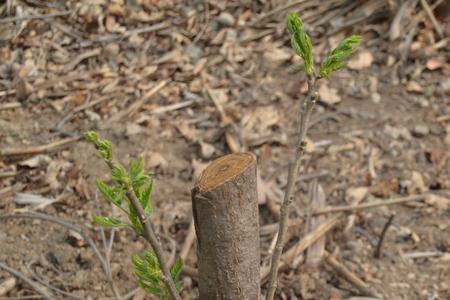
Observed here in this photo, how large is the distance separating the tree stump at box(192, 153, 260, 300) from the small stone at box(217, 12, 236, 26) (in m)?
2.37

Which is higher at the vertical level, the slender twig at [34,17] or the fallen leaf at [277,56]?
the slender twig at [34,17]

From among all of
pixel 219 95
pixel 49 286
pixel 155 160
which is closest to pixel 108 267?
pixel 49 286

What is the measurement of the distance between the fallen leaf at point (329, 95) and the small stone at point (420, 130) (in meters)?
0.42

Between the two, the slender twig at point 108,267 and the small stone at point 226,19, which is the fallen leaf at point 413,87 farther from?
the slender twig at point 108,267

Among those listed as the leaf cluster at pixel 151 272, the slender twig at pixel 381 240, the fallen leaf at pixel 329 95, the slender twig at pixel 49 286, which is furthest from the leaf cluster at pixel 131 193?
the fallen leaf at pixel 329 95

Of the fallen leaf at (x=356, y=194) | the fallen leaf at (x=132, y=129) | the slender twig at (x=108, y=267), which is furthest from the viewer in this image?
the fallen leaf at (x=132, y=129)

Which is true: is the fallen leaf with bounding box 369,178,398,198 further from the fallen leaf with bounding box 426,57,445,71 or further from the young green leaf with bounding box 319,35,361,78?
the young green leaf with bounding box 319,35,361,78

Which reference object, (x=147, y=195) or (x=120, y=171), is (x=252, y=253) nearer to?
(x=147, y=195)

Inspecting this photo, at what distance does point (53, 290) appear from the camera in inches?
87.4

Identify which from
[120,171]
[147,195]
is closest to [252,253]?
[147,195]

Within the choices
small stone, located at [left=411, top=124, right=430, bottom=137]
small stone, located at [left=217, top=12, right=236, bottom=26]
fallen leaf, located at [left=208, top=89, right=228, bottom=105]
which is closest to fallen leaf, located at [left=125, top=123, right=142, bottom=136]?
fallen leaf, located at [left=208, top=89, right=228, bottom=105]

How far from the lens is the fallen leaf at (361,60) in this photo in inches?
135

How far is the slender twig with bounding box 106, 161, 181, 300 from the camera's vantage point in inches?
50.0

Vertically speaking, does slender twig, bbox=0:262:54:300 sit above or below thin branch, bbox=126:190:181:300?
below
